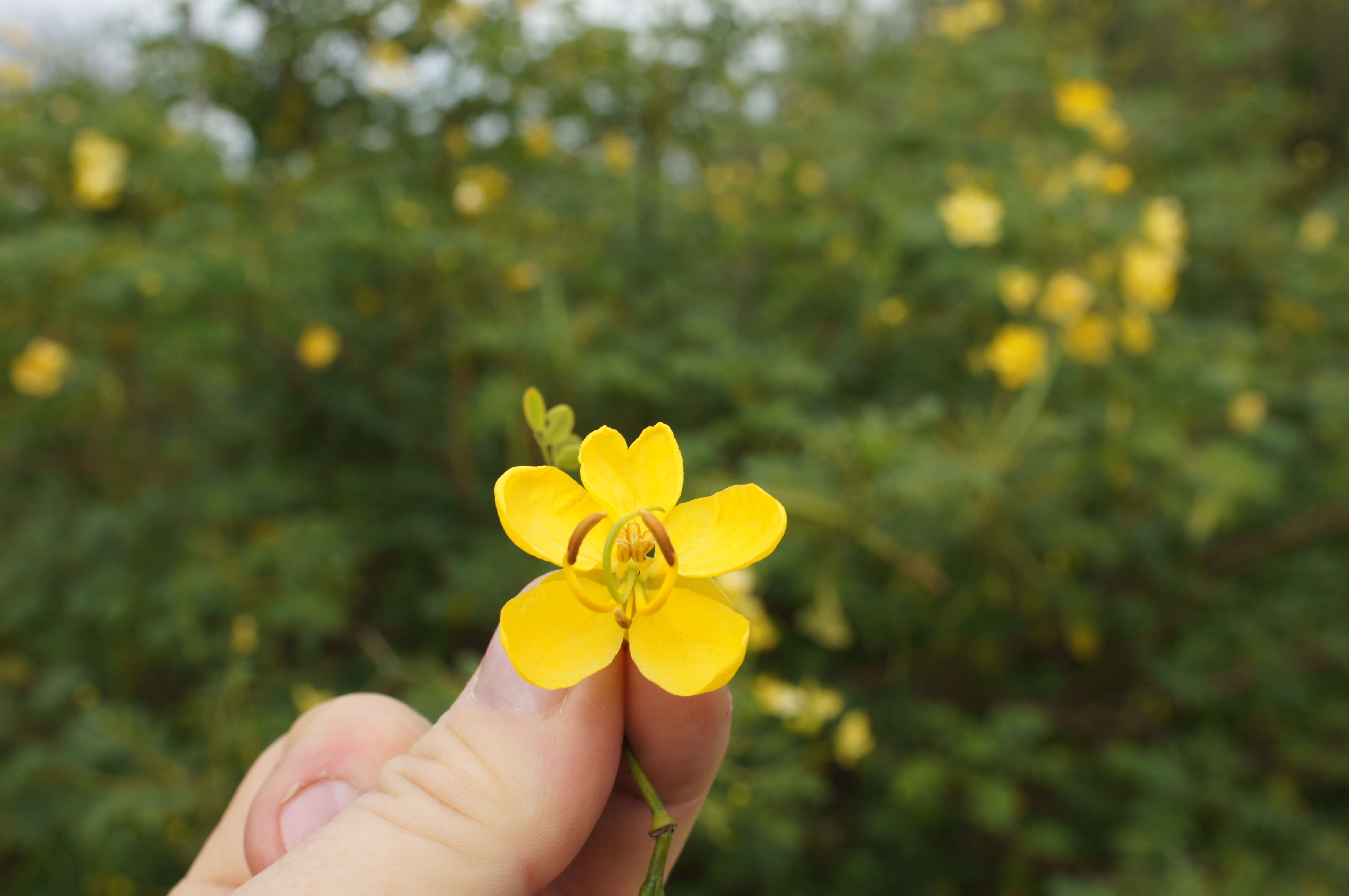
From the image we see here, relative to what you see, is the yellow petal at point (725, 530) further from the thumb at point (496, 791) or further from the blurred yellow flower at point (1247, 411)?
the blurred yellow flower at point (1247, 411)

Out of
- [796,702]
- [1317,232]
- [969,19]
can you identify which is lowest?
[796,702]

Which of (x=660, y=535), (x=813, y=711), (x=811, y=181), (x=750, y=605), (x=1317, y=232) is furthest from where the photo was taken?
(x=1317, y=232)

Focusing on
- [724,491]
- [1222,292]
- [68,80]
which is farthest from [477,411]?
[1222,292]

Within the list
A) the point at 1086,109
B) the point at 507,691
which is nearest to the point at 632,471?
the point at 507,691

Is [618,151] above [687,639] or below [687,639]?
below

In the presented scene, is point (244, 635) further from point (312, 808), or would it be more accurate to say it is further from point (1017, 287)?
point (1017, 287)

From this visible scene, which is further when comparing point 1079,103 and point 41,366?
point 1079,103
